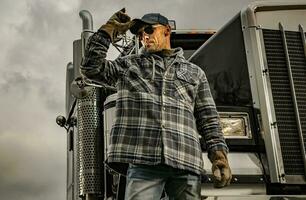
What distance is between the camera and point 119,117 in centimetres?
258

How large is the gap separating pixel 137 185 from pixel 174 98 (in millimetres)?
454

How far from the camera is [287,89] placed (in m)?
3.60

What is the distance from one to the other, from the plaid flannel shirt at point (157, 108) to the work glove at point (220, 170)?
0.15ft

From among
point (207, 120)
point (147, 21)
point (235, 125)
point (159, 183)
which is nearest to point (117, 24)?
point (147, 21)

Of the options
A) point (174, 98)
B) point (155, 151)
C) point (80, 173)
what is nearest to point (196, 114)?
point (174, 98)

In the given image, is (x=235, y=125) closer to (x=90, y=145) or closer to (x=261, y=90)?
(x=261, y=90)

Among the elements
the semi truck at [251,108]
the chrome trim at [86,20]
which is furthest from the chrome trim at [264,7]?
the chrome trim at [86,20]

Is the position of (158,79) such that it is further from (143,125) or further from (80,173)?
(80,173)

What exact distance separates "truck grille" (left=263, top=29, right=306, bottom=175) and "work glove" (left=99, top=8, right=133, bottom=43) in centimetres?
130

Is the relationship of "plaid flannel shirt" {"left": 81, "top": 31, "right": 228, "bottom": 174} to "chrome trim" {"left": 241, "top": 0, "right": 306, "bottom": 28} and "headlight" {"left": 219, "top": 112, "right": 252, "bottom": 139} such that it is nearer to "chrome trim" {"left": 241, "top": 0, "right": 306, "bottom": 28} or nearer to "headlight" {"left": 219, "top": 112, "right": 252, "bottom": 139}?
"headlight" {"left": 219, "top": 112, "right": 252, "bottom": 139}

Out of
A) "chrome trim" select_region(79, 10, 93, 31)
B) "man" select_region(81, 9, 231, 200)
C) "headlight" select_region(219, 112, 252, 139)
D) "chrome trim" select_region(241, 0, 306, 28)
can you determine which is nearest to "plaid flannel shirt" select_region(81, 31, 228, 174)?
"man" select_region(81, 9, 231, 200)

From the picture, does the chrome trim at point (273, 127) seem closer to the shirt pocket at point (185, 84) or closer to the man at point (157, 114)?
the man at point (157, 114)

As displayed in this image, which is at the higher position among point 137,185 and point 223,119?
point 223,119

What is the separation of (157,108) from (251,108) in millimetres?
1146
